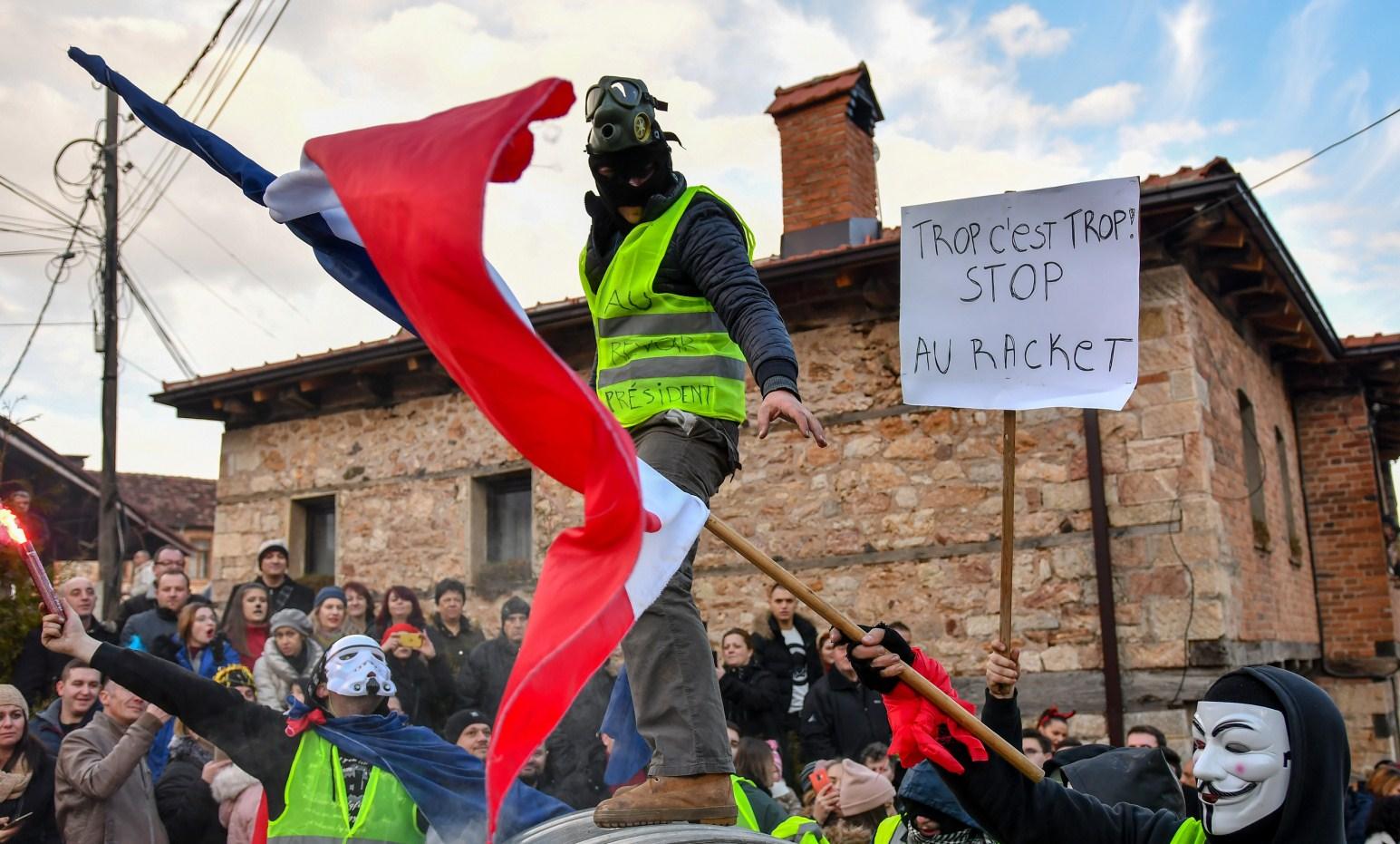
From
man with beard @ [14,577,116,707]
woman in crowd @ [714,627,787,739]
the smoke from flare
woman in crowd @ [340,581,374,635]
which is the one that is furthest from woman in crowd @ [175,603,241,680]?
the smoke from flare

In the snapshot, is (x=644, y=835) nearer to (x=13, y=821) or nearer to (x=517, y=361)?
(x=517, y=361)

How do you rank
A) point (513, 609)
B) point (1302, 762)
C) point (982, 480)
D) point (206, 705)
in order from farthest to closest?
point (982, 480) → point (513, 609) → point (206, 705) → point (1302, 762)

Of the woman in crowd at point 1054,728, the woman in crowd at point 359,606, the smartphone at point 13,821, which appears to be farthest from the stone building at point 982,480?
the smartphone at point 13,821

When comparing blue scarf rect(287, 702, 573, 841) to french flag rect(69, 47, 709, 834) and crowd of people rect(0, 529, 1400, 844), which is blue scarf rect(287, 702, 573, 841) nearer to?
crowd of people rect(0, 529, 1400, 844)

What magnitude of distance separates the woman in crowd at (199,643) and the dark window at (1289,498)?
33.6 feet

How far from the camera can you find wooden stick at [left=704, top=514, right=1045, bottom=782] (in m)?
2.59

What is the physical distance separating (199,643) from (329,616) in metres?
1.18

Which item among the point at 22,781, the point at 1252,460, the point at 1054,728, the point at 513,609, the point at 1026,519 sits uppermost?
the point at 1252,460

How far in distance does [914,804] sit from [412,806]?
7.19ft

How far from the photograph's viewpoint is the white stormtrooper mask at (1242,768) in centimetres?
257

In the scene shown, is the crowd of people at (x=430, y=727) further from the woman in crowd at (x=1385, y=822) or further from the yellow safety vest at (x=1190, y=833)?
the yellow safety vest at (x=1190, y=833)

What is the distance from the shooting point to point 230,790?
19.3 ft

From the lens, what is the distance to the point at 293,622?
7.17 meters

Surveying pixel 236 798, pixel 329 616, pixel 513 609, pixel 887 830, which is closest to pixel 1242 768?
pixel 887 830
